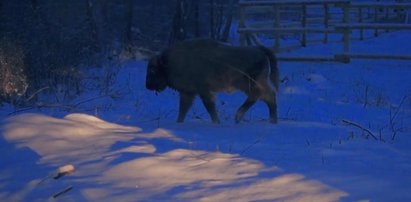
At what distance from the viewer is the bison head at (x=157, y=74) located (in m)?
8.57

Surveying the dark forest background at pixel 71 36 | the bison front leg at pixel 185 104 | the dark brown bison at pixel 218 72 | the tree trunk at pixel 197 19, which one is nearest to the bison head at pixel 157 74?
the dark brown bison at pixel 218 72

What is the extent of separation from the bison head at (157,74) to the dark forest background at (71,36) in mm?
1584

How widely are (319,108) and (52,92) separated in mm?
4714

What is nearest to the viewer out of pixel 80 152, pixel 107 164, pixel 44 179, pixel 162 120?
pixel 44 179

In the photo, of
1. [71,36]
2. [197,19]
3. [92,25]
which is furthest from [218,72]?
[197,19]

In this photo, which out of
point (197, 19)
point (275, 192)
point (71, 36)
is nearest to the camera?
point (275, 192)

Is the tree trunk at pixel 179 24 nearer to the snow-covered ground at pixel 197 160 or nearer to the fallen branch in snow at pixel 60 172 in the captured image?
the snow-covered ground at pixel 197 160

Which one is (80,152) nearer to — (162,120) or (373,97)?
(162,120)

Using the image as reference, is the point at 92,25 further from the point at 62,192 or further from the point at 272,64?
the point at 62,192

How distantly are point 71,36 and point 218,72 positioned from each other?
6.90m

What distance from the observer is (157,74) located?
8.62m

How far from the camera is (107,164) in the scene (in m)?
4.84

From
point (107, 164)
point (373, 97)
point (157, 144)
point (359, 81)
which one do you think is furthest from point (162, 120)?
point (359, 81)

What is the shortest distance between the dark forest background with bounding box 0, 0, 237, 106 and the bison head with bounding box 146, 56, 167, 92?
158cm
